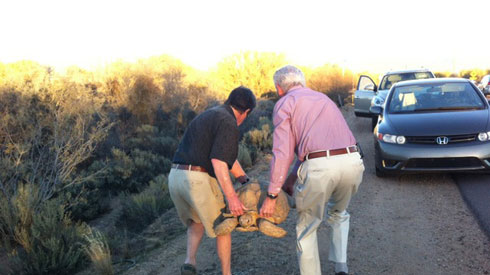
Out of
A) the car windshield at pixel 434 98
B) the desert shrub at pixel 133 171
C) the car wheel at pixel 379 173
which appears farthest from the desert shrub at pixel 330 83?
the car wheel at pixel 379 173

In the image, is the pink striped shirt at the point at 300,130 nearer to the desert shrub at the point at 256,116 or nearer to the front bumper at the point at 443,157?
the front bumper at the point at 443,157

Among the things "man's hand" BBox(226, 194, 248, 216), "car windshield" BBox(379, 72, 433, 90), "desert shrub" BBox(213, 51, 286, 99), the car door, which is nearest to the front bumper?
"man's hand" BBox(226, 194, 248, 216)

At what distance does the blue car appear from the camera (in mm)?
6590

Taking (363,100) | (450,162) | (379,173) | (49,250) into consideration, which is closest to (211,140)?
(49,250)

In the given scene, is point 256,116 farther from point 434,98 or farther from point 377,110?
point 434,98

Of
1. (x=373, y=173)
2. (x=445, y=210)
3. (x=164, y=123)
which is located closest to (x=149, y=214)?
(x=373, y=173)

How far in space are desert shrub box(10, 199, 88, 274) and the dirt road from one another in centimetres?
106

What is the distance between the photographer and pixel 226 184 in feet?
11.5

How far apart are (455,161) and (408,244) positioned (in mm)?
2599

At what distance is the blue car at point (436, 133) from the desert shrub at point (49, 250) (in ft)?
16.0

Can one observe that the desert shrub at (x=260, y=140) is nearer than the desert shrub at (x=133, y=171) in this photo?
No

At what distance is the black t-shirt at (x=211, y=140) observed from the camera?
11.6ft

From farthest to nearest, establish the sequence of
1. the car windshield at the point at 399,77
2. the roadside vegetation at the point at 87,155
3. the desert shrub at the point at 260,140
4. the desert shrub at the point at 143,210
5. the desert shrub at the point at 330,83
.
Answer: the desert shrub at the point at 330,83, the car windshield at the point at 399,77, the desert shrub at the point at 260,140, the desert shrub at the point at 143,210, the roadside vegetation at the point at 87,155

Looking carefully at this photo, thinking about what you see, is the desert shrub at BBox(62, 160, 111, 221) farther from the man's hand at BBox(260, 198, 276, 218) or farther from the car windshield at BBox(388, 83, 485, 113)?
the car windshield at BBox(388, 83, 485, 113)
